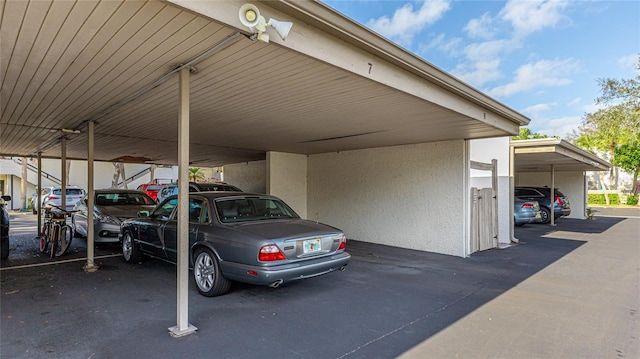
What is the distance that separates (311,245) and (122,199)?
7203 millimetres

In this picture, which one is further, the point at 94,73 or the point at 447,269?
the point at 447,269

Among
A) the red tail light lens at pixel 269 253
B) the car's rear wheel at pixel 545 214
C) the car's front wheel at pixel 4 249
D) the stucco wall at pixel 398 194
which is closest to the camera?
the red tail light lens at pixel 269 253

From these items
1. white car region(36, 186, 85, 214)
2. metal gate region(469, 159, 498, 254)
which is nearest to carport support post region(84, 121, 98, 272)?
metal gate region(469, 159, 498, 254)

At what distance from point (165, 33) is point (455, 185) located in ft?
21.9

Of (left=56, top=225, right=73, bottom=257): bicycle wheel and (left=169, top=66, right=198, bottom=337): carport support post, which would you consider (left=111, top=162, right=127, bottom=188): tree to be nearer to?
(left=56, top=225, right=73, bottom=257): bicycle wheel

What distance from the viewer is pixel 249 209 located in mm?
5250

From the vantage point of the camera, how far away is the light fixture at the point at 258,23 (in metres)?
2.55

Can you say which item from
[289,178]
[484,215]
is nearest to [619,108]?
[484,215]

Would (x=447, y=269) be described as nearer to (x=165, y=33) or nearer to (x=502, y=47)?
(x=165, y=33)

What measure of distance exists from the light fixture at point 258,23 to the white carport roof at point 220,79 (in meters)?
0.07

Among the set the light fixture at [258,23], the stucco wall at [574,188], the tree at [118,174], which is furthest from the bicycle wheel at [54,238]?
the stucco wall at [574,188]

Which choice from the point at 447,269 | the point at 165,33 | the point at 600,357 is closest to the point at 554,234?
the point at 447,269

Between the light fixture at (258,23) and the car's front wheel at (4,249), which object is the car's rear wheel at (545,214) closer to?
the light fixture at (258,23)

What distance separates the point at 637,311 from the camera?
4.34 meters
